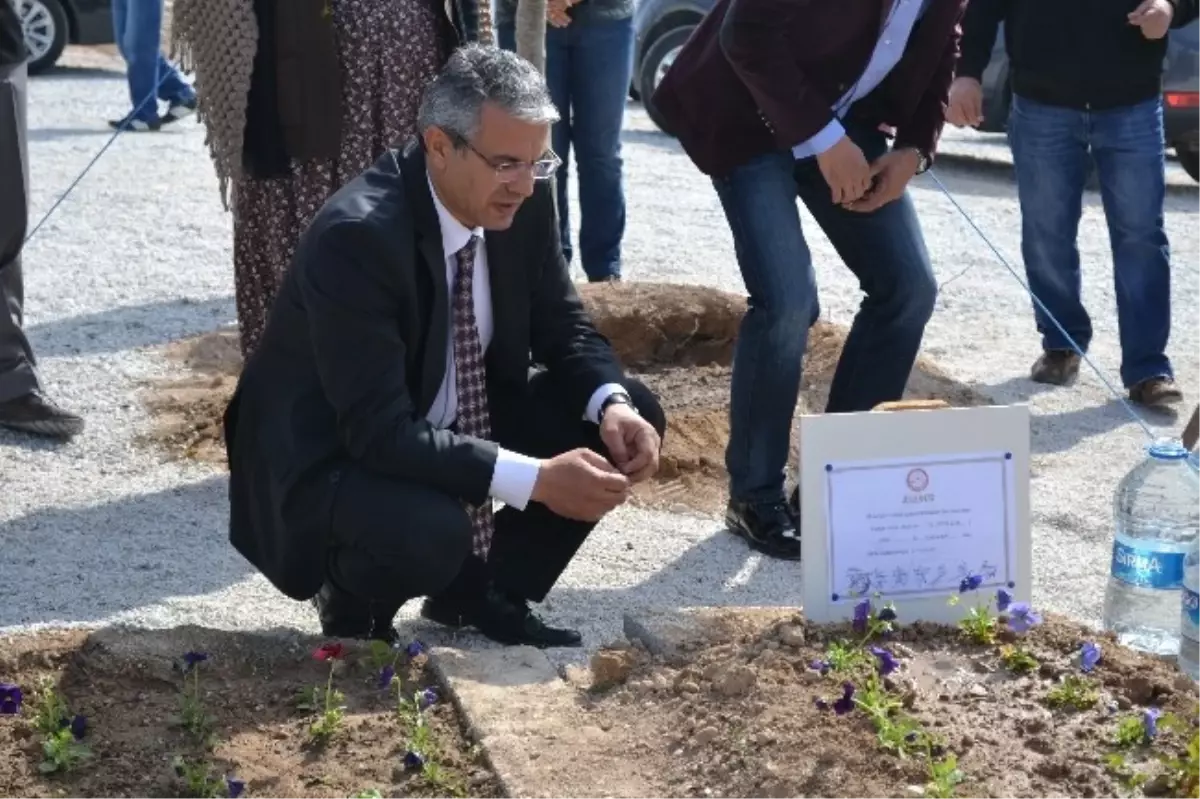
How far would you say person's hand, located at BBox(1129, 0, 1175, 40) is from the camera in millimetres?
6634

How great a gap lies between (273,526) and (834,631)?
119 centimetres

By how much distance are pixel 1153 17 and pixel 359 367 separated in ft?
12.0

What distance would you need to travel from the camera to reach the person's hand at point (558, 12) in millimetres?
7301

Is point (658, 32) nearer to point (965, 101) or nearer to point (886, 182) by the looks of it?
point (965, 101)

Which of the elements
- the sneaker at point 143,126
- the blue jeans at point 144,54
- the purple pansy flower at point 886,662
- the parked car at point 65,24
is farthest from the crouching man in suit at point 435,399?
the parked car at point 65,24

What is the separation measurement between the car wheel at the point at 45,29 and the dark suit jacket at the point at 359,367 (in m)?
11.3

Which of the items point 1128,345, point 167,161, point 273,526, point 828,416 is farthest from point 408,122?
point 167,161

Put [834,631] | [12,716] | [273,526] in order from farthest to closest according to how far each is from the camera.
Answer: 1. [273,526]
2. [834,631]
3. [12,716]

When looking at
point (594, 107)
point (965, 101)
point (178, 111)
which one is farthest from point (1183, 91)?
point (178, 111)

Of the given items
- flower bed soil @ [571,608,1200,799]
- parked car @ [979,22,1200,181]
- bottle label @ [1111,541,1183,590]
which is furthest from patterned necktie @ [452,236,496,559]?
parked car @ [979,22,1200,181]

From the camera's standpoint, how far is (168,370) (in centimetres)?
705

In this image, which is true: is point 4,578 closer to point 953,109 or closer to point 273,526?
point 273,526

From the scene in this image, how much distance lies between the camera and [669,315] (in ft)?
23.5

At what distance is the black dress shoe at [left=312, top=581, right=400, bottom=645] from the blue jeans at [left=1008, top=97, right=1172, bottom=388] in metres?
3.48
